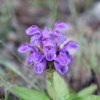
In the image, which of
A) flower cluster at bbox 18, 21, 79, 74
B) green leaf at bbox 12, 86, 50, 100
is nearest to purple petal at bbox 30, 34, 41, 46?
flower cluster at bbox 18, 21, 79, 74

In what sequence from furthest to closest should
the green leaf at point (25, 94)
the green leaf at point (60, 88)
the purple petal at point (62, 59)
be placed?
the green leaf at point (60, 88), the green leaf at point (25, 94), the purple petal at point (62, 59)

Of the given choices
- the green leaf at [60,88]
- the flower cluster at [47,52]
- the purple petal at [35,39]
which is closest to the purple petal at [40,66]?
the flower cluster at [47,52]

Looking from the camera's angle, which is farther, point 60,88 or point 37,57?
point 60,88

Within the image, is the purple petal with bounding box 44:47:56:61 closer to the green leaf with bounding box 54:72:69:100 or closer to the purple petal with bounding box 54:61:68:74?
the purple petal with bounding box 54:61:68:74

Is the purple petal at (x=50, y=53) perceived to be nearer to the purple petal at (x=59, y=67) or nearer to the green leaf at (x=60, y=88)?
the purple petal at (x=59, y=67)

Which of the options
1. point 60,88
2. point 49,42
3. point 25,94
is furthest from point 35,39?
point 60,88

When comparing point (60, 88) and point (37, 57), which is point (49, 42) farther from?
point (60, 88)

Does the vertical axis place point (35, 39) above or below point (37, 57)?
above
